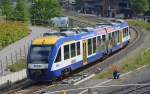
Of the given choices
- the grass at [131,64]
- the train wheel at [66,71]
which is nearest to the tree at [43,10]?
the grass at [131,64]

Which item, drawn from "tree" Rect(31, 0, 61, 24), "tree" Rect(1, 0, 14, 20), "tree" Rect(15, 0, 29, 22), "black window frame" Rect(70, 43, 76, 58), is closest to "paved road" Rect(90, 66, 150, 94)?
"black window frame" Rect(70, 43, 76, 58)

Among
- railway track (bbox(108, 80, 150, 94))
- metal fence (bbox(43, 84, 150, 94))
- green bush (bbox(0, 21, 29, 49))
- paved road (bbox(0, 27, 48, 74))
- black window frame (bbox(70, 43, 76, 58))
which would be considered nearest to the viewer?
railway track (bbox(108, 80, 150, 94))

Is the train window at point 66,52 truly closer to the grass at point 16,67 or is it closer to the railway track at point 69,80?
the railway track at point 69,80

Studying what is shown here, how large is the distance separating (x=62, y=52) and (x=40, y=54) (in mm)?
1361

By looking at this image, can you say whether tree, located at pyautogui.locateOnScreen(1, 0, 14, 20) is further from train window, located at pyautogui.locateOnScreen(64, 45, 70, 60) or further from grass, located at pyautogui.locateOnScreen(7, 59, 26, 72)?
train window, located at pyautogui.locateOnScreen(64, 45, 70, 60)

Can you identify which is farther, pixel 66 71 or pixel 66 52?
pixel 66 71

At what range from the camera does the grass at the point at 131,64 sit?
30453 millimetres

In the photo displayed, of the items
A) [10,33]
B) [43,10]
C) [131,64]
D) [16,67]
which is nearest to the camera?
[16,67]

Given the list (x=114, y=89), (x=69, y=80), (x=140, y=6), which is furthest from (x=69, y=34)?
(x=140, y=6)

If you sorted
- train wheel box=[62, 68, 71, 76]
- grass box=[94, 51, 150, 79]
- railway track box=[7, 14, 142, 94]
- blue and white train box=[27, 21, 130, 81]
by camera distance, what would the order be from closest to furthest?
railway track box=[7, 14, 142, 94] < blue and white train box=[27, 21, 130, 81] < train wheel box=[62, 68, 71, 76] < grass box=[94, 51, 150, 79]

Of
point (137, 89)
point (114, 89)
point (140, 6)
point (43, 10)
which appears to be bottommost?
point (140, 6)

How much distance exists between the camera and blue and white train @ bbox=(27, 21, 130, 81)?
88.7 feet

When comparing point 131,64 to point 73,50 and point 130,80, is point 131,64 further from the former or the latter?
point 73,50

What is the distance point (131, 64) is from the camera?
111 ft
